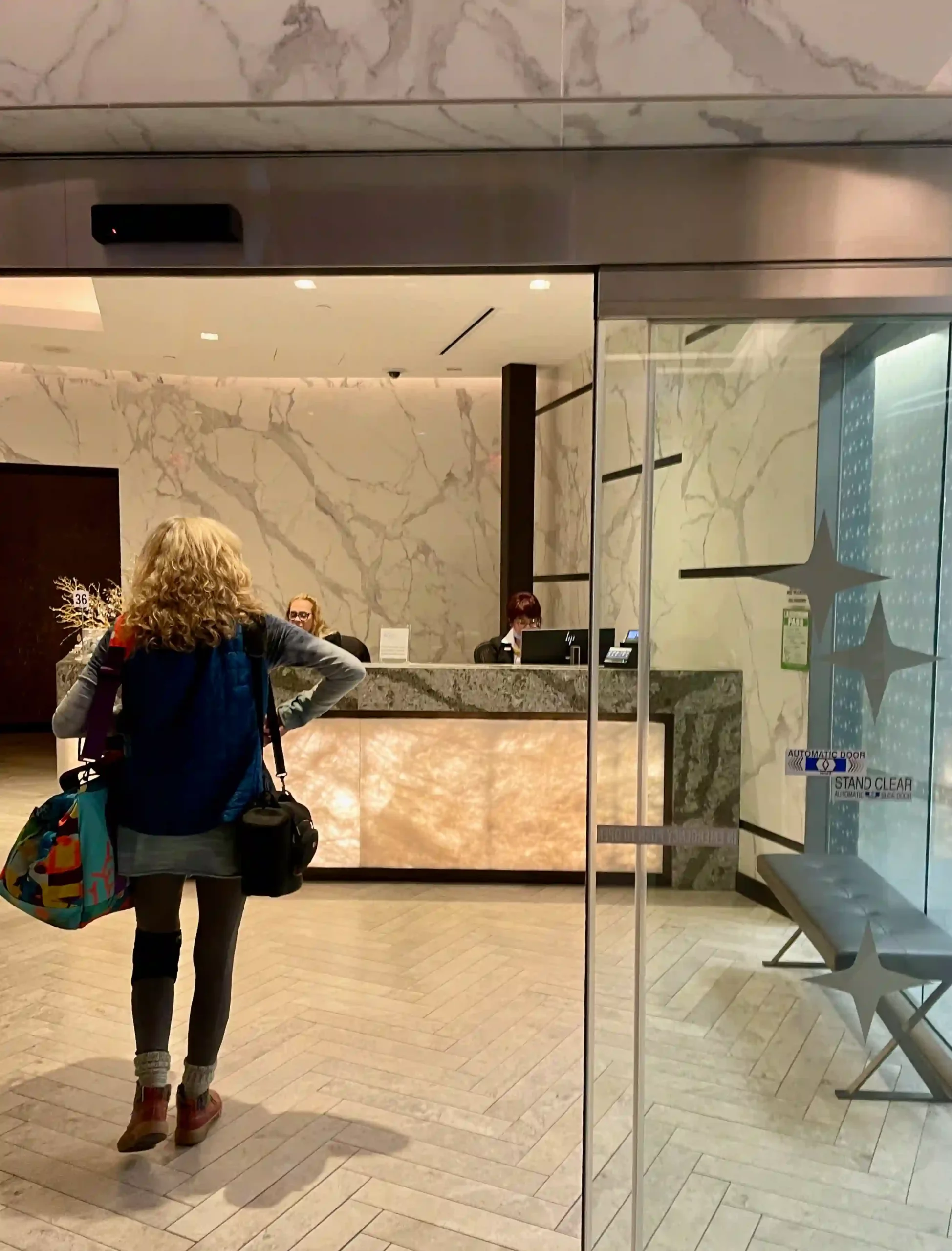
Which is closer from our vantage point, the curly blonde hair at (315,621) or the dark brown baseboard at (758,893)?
the dark brown baseboard at (758,893)

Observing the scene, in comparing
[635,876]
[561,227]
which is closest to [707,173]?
[561,227]

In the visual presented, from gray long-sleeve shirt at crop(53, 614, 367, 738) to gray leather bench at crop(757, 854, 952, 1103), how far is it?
3.99 ft

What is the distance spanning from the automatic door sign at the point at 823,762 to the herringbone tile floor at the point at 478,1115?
31cm

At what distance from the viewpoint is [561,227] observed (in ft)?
6.07

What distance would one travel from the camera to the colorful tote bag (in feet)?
7.70

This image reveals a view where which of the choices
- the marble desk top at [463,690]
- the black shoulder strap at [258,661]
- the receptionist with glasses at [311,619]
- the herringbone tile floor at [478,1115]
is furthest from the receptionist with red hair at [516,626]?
the black shoulder strap at [258,661]

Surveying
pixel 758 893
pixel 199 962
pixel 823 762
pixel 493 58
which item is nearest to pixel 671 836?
pixel 758 893

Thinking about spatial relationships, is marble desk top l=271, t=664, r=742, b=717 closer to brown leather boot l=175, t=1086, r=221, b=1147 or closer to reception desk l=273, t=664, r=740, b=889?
reception desk l=273, t=664, r=740, b=889

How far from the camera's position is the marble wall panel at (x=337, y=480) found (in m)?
8.41

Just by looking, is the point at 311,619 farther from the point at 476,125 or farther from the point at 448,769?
the point at 476,125

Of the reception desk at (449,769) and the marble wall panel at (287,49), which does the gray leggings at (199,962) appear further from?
the reception desk at (449,769)

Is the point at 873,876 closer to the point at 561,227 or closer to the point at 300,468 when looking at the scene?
the point at 561,227

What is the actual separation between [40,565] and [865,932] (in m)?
9.39

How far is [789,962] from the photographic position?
199 cm
